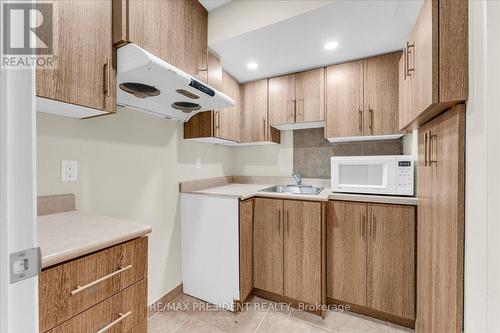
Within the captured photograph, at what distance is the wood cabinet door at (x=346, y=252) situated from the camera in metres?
1.68

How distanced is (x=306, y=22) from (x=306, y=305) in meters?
2.13

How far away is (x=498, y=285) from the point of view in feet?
2.14

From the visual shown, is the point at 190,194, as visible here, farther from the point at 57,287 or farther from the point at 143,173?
the point at 57,287

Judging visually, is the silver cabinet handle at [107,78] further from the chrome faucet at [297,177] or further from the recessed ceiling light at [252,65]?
the chrome faucet at [297,177]

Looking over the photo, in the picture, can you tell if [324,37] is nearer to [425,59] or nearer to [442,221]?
[425,59]

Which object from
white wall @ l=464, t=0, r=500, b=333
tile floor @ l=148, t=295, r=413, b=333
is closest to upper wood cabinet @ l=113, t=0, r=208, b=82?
white wall @ l=464, t=0, r=500, b=333

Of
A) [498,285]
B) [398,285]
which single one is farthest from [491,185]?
[398,285]

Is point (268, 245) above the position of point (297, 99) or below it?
below

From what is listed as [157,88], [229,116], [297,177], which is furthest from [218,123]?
[297,177]

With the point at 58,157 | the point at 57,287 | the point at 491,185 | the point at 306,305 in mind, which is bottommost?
the point at 306,305

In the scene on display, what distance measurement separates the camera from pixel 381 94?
183 centimetres

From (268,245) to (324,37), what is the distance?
1.72 m

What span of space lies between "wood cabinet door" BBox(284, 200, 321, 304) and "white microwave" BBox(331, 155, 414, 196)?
324 mm

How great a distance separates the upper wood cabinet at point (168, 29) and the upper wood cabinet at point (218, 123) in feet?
0.73
